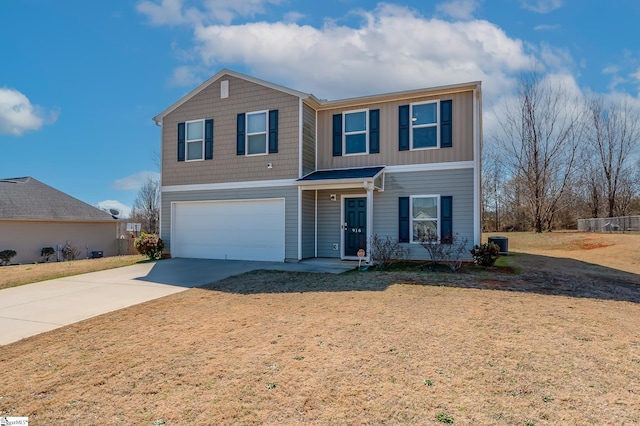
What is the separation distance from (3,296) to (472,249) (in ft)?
37.2

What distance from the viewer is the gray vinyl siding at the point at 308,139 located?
1294 centimetres

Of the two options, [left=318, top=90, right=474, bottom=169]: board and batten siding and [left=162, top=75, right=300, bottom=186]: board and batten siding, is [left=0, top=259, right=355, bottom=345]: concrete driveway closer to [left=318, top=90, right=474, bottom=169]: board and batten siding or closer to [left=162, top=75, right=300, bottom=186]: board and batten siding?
[left=162, top=75, right=300, bottom=186]: board and batten siding

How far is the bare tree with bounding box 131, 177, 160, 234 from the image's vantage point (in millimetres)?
32344

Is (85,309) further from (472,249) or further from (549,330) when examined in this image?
(472,249)

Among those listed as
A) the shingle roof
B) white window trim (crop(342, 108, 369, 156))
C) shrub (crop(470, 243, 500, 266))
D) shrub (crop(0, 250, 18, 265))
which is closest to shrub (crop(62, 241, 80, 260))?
the shingle roof

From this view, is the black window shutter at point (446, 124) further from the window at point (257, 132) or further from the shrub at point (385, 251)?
the window at point (257, 132)

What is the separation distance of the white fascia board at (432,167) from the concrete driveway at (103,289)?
10.7 feet

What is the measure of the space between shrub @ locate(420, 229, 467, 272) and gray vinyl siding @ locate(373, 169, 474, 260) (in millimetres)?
248

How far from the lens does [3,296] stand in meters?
8.20

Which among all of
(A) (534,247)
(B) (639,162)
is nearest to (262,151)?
(A) (534,247)

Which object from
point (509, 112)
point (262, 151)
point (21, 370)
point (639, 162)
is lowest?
point (21, 370)

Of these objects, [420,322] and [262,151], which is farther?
[262,151]

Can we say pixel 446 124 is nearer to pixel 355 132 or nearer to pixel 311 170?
pixel 355 132

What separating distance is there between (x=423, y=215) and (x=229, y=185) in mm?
6637
